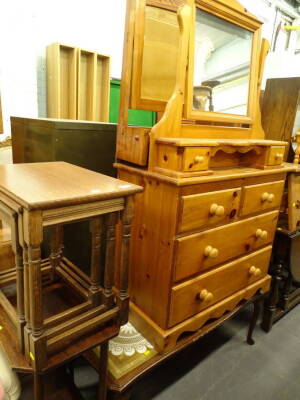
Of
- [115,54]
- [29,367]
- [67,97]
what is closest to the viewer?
[29,367]

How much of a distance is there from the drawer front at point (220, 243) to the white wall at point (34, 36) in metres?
2.28

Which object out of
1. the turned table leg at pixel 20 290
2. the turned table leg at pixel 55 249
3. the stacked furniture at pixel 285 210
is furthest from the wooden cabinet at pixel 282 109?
the turned table leg at pixel 20 290

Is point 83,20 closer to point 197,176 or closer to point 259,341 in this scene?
point 197,176

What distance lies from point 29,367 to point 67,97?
258 cm

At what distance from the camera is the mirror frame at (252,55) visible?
1213mm

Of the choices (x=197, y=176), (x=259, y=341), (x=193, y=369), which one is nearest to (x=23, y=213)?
(x=197, y=176)

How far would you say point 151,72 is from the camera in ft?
4.32

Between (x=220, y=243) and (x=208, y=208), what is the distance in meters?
0.24

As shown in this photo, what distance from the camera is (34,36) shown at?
2721mm

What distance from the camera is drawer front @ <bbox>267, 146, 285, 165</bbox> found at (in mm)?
1523

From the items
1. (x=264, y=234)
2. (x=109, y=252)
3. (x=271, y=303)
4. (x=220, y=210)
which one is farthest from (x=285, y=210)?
(x=109, y=252)

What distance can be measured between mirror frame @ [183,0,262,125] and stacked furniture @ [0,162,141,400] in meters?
0.53

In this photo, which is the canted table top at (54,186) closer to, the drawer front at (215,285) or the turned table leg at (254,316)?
the drawer front at (215,285)

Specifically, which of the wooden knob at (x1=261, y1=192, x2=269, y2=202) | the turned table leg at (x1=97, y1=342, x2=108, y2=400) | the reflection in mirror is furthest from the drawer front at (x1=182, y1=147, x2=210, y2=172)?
the turned table leg at (x1=97, y1=342, x2=108, y2=400)
